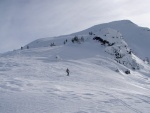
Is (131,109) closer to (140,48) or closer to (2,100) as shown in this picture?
(2,100)

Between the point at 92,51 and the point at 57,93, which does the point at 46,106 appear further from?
the point at 92,51

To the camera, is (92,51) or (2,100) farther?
(92,51)

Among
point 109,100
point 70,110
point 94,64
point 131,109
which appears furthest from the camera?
point 94,64

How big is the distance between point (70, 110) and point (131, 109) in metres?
4.23

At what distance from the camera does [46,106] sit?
16.7 meters

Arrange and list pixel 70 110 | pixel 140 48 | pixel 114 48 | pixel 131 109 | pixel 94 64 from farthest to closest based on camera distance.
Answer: pixel 140 48, pixel 114 48, pixel 94 64, pixel 131 109, pixel 70 110

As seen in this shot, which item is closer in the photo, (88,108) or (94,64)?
(88,108)

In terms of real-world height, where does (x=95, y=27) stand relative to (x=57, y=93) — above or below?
above

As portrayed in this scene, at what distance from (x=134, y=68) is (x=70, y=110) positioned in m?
48.4

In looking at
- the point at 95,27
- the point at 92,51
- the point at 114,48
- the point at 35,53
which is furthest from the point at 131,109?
the point at 95,27

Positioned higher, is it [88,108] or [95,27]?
[95,27]

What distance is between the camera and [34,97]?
59.8 feet

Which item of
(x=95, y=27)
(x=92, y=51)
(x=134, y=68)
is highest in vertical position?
(x=95, y=27)

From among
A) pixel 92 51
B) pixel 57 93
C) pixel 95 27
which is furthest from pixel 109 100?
pixel 95 27
